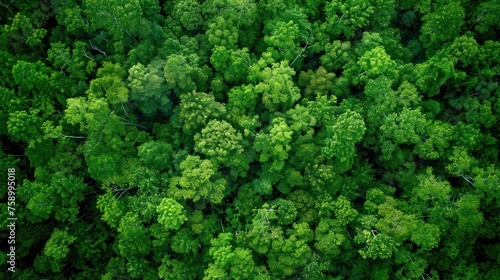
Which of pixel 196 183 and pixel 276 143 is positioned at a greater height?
pixel 276 143

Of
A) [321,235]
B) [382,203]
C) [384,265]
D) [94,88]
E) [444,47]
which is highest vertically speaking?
[444,47]

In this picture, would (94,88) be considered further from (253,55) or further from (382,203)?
(382,203)

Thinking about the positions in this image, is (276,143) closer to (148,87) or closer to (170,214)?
(170,214)

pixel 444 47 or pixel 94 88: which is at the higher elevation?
pixel 444 47

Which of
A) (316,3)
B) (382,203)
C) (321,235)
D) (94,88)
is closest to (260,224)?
(321,235)

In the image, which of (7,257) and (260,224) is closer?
(260,224)

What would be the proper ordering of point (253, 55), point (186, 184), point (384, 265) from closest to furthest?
point (186, 184)
point (384, 265)
point (253, 55)

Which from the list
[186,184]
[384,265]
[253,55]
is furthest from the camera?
[253,55]

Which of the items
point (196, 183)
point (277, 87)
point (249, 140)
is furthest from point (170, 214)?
A: point (277, 87)

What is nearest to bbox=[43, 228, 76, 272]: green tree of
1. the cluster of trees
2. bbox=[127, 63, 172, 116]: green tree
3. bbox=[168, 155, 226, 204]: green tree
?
the cluster of trees
